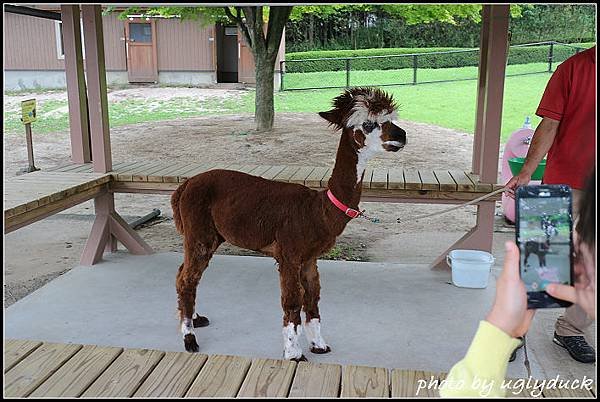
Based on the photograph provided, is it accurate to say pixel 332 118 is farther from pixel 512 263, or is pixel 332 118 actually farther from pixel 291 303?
pixel 512 263

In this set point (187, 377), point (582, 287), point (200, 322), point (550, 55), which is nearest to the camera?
point (582, 287)

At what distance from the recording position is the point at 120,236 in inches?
213

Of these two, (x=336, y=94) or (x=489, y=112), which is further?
(x=336, y=94)

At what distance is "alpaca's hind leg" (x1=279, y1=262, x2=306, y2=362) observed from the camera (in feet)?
10.6

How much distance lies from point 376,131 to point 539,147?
36.1 inches

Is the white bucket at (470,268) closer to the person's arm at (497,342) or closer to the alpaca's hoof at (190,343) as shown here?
the alpaca's hoof at (190,343)

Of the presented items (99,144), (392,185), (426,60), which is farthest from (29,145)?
(426,60)

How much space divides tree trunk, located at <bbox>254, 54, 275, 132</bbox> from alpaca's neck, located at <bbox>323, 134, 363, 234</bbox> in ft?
29.9

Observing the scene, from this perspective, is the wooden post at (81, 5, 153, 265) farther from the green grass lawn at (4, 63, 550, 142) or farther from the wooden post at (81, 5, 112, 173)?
the green grass lawn at (4, 63, 550, 142)

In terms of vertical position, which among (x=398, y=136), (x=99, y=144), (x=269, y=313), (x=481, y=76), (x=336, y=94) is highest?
(x=481, y=76)

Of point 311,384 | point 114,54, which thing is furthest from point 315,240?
point 114,54

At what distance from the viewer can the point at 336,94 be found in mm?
17969

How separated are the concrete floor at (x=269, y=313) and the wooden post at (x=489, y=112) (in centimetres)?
48

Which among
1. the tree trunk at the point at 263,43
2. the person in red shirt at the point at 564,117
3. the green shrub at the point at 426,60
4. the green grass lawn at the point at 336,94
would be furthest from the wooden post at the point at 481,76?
the green shrub at the point at 426,60
